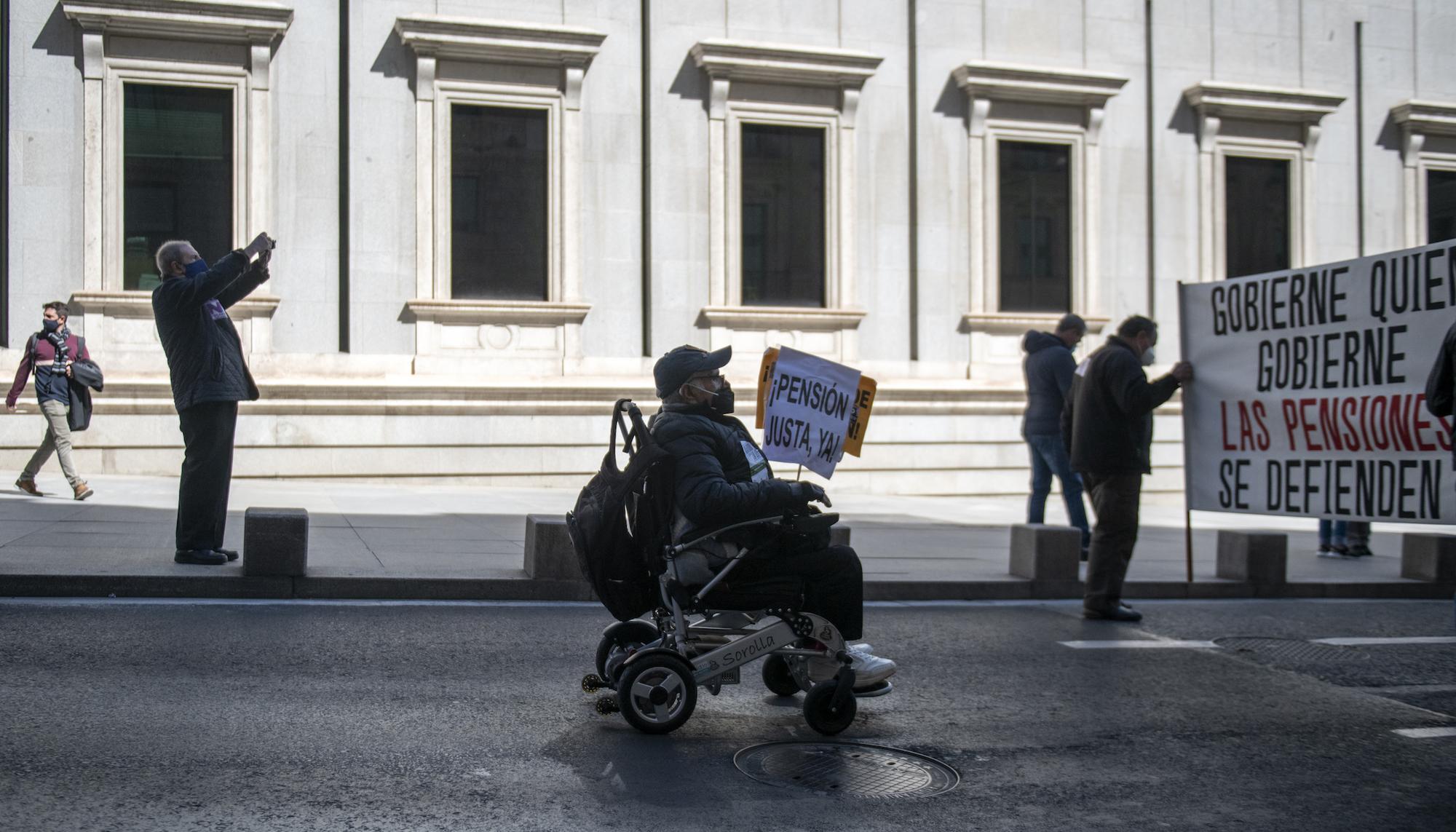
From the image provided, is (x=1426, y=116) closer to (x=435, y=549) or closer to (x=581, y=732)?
(x=435, y=549)

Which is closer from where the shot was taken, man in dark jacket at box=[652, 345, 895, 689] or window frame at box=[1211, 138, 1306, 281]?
man in dark jacket at box=[652, 345, 895, 689]

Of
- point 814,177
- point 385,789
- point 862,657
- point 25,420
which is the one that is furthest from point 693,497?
point 814,177

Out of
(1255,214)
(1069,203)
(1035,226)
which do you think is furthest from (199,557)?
(1255,214)

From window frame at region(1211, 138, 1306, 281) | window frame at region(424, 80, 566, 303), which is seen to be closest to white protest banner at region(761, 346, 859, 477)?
window frame at region(424, 80, 566, 303)

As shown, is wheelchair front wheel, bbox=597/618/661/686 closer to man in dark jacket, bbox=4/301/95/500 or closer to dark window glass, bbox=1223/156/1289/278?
man in dark jacket, bbox=4/301/95/500

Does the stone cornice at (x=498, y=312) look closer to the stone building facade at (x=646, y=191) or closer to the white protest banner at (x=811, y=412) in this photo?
the stone building facade at (x=646, y=191)

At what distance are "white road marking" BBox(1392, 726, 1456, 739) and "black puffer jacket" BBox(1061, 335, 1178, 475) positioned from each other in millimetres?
2779

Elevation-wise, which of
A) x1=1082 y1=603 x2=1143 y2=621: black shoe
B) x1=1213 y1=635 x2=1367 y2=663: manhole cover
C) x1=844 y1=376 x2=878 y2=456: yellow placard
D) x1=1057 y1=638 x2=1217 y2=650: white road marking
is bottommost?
x1=1213 y1=635 x2=1367 y2=663: manhole cover

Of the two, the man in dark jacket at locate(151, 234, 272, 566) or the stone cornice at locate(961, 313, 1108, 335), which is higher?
the stone cornice at locate(961, 313, 1108, 335)

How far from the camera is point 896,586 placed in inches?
377

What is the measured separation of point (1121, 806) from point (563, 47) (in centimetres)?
1467

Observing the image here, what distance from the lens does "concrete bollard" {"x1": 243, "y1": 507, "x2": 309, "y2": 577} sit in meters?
8.45

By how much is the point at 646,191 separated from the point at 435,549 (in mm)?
8843

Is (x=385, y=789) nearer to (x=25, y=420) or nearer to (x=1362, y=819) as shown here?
(x=1362, y=819)
